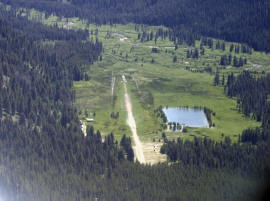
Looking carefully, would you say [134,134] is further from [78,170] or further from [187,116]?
[78,170]

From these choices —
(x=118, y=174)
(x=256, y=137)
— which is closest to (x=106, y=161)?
(x=118, y=174)

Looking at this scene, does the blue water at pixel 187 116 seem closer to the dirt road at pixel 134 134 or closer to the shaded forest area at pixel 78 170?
the dirt road at pixel 134 134

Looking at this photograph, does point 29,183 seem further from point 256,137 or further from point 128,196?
point 256,137

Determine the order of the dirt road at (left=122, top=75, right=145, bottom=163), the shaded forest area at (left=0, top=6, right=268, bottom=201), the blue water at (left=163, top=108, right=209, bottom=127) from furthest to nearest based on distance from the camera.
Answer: the blue water at (left=163, top=108, right=209, bottom=127) < the dirt road at (left=122, top=75, right=145, bottom=163) < the shaded forest area at (left=0, top=6, right=268, bottom=201)

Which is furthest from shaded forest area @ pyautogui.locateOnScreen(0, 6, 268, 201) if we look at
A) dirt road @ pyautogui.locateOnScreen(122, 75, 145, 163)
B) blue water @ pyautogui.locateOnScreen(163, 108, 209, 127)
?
blue water @ pyautogui.locateOnScreen(163, 108, 209, 127)

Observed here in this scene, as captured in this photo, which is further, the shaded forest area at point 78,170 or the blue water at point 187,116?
the blue water at point 187,116

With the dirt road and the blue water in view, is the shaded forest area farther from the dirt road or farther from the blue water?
the blue water

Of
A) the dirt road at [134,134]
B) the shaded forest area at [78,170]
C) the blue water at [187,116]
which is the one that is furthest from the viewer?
the blue water at [187,116]

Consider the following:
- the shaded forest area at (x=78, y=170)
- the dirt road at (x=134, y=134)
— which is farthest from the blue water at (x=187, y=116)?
the shaded forest area at (x=78, y=170)
